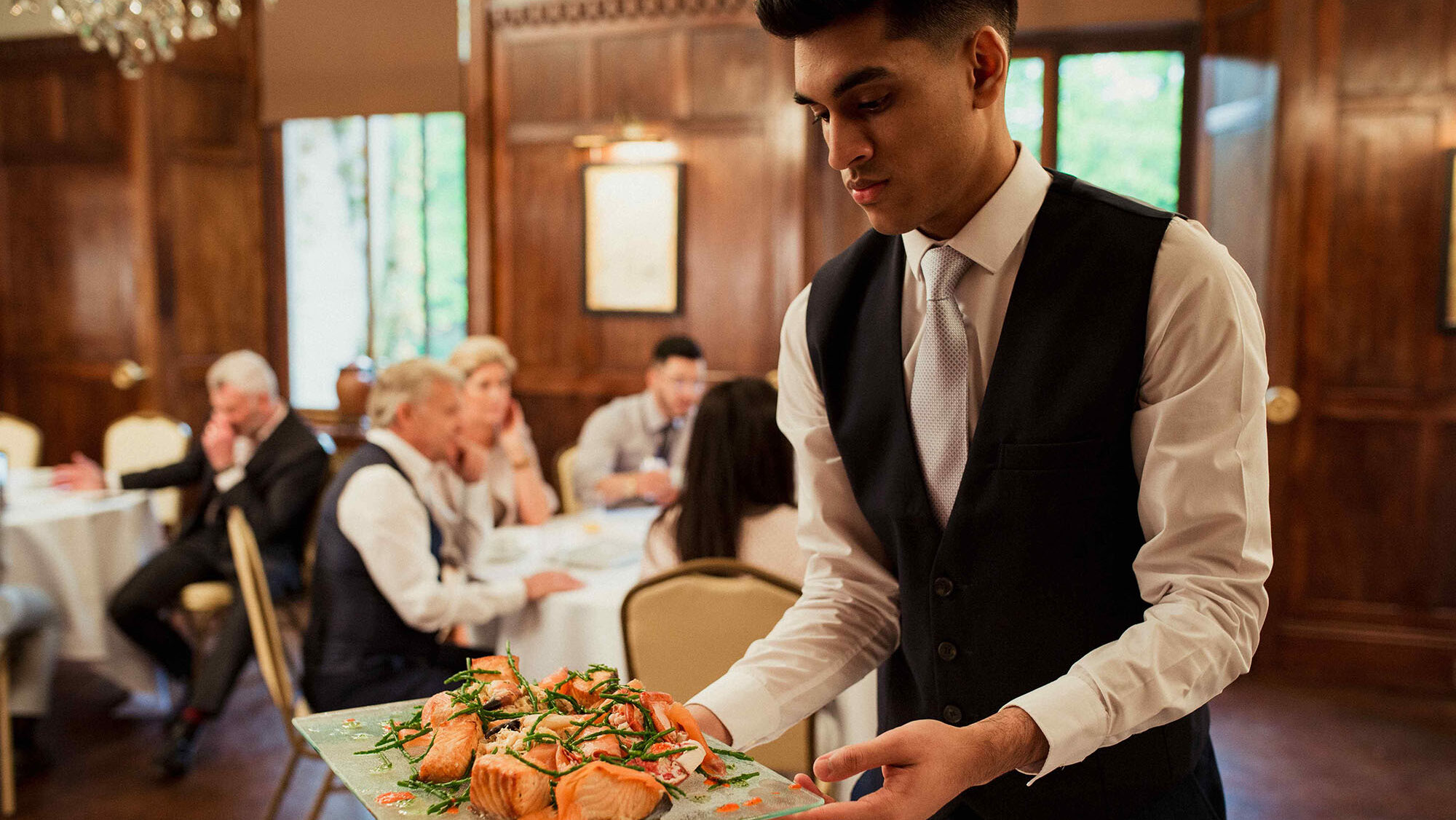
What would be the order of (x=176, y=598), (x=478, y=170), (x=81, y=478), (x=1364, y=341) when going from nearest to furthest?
(x=176, y=598) → (x=81, y=478) → (x=1364, y=341) → (x=478, y=170)

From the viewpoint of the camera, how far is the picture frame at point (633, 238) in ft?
19.7

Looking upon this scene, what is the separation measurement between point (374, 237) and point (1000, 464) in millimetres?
6215

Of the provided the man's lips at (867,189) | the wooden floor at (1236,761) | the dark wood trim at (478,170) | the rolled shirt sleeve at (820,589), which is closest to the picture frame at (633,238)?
the dark wood trim at (478,170)

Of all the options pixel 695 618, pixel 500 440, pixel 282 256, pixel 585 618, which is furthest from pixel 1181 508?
pixel 282 256

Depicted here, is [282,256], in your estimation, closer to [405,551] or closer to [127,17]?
[127,17]

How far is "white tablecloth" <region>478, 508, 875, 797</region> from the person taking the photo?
2.50 metres

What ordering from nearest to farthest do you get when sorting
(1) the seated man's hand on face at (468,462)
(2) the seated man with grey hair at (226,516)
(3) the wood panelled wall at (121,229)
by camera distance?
(1) the seated man's hand on face at (468,462)
(2) the seated man with grey hair at (226,516)
(3) the wood panelled wall at (121,229)

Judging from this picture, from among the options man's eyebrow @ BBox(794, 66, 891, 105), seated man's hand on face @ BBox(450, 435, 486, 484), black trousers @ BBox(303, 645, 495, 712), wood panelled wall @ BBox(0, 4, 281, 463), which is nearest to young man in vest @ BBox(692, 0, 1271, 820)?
man's eyebrow @ BBox(794, 66, 891, 105)

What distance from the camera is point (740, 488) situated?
2.59m

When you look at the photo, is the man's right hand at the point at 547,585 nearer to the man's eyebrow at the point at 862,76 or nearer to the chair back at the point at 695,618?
the chair back at the point at 695,618

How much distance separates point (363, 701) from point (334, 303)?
466cm

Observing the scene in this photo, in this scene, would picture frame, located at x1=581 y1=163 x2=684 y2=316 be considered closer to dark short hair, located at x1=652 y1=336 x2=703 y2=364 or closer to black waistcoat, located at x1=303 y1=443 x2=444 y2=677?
dark short hair, located at x1=652 y1=336 x2=703 y2=364

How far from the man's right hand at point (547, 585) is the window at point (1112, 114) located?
3.40 metres

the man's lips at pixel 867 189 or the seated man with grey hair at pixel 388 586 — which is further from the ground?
the man's lips at pixel 867 189
